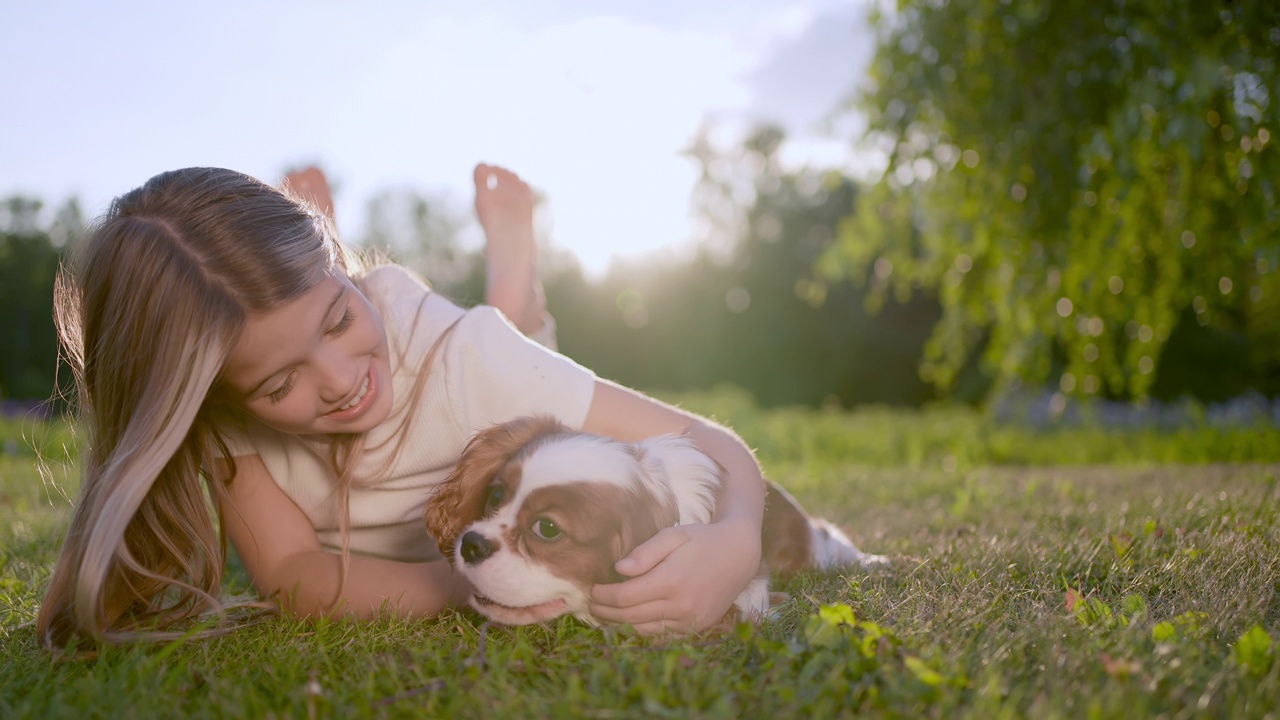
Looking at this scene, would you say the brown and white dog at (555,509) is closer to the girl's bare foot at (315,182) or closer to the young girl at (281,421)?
the young girl at (281,421)

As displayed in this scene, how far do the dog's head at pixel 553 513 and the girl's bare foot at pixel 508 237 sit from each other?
1578 millimetres

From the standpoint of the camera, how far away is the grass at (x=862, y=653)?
137cm

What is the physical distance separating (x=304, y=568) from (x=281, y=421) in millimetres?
418

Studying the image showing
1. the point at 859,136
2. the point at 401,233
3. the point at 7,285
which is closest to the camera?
the point at 859,136

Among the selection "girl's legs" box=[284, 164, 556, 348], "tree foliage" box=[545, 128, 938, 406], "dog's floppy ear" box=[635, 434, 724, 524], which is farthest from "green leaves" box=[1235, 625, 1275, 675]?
"tree foliage" box=[545, 128, 938, 406]

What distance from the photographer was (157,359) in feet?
6.40

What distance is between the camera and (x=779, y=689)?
4.56ft

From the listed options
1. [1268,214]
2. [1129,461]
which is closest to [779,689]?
[1268,214]

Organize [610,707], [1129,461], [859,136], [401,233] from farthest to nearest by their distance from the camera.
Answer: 1. [401,233]
2. [1129,461]
3. [859,136]
4. [610,707]

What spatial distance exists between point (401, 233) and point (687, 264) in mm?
12754

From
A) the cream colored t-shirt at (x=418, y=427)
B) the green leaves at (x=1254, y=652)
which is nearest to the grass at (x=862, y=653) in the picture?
the green leaves at (x=1254, y=652)

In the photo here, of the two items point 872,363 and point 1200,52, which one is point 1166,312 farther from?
point 872,363

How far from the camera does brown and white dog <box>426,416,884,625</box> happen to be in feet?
5.64

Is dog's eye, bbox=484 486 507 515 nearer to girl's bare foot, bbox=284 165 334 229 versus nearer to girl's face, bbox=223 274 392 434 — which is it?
girl's face, bbox=223 274 392 434
